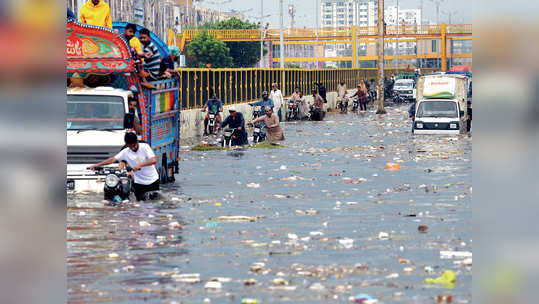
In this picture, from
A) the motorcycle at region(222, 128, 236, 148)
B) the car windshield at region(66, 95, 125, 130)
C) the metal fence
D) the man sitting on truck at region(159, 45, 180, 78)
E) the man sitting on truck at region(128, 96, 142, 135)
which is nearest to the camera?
the man sitting on truck at region(128, 96, 142, 135)

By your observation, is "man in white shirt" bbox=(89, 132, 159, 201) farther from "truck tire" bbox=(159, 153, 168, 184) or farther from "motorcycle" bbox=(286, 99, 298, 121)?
"motorcycle" bbox=(286, 99, 298, 121)

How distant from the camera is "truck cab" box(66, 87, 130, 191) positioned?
56.5ft

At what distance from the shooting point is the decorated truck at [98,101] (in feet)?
56.5

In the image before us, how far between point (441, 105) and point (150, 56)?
809 inches

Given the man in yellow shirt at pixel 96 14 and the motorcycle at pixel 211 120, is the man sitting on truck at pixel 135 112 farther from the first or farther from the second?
the motorcycle at pixel 211 120

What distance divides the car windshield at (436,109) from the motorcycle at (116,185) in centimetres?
2231

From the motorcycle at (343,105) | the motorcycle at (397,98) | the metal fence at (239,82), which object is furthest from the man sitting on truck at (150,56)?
the motorcycle at (397,98)

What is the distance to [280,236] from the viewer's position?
1308cm

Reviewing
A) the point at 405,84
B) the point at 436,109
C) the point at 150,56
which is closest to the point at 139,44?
the point at 150,56

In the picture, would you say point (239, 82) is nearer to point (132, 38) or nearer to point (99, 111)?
point (132, 38)

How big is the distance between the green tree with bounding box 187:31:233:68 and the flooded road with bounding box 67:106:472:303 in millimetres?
101333

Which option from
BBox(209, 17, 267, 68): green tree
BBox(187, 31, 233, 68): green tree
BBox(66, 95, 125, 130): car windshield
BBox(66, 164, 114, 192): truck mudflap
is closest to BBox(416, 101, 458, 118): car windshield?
BBox(66, 95, 125, 130): car windshield
